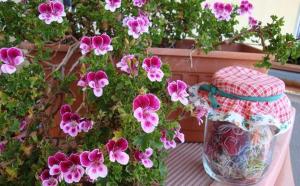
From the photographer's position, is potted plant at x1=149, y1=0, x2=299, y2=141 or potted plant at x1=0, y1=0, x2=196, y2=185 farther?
potted plant at x1=149, y1=0, x2=299, y2=141

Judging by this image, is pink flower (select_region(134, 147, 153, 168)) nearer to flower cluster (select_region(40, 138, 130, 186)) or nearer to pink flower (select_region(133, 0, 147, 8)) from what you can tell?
flower cluster (select_region(40, 138, 130, 186))

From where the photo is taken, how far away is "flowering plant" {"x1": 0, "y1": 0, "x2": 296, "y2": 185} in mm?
483

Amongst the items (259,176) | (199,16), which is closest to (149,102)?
(259,176)

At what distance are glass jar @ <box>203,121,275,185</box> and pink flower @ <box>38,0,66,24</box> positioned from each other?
0.40m

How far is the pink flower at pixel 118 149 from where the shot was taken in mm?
475

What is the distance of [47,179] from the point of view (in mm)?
524

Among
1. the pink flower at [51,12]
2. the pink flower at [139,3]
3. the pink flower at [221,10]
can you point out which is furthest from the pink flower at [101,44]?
the pink flower at [221,10]

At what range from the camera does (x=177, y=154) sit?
82cm

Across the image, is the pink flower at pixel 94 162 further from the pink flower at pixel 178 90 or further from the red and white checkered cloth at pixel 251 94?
the red and white checkered cloth at pixel 251 94

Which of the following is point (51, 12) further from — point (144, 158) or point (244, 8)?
point (244, 8)

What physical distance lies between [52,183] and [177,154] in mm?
380

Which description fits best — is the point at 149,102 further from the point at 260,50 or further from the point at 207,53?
the point at 260,50

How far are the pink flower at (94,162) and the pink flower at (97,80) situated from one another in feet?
0.36

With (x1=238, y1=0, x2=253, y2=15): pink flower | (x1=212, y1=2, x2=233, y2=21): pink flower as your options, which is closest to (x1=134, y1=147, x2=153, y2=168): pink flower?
(x1=212, y1=2, x2=233, y2=21): pink flower
